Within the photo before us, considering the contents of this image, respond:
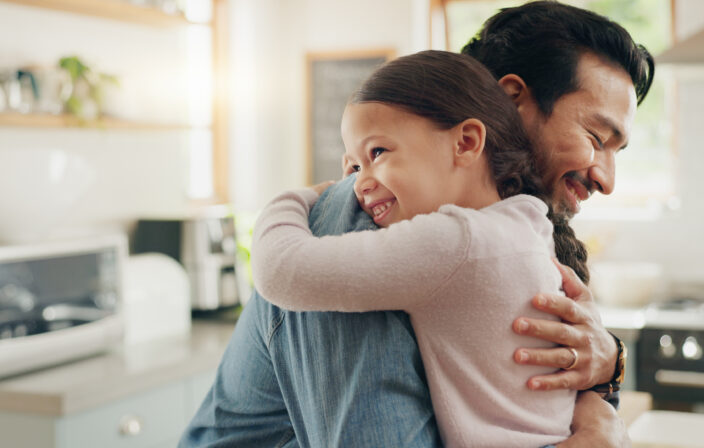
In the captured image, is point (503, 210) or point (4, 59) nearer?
point (503, 210)

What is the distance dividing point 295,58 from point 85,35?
1501 mm

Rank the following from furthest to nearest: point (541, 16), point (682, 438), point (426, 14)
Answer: point (426, 14), point (682, 438), point (541, 16)

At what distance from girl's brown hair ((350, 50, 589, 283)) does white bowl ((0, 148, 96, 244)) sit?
2241mm

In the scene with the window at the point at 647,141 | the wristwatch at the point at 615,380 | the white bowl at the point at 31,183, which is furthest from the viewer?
the window at the point at 647,141

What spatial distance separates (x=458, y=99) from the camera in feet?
2.71

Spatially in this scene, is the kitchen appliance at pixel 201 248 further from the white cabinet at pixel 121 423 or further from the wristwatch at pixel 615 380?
the wristwatch at pixel 615 380

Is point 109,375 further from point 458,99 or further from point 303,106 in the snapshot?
point 303,106

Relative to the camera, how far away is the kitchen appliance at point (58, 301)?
7.55ft

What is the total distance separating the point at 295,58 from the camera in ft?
15.1

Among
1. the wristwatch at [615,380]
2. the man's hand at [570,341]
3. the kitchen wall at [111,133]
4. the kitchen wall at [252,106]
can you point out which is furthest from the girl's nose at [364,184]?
the kitchen wall at [252,106]

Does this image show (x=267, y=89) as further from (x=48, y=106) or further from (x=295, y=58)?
(x=48, y=106)

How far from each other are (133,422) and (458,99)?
6.17ft

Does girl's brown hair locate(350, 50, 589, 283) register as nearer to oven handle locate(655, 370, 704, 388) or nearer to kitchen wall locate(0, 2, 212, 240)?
kitchen wall locate(0, 2, 212, 240)

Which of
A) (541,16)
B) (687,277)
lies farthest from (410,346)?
(687,277)
